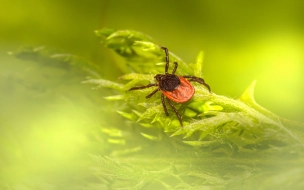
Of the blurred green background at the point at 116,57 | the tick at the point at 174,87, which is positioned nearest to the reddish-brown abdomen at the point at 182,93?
the tick at the point at 174,87

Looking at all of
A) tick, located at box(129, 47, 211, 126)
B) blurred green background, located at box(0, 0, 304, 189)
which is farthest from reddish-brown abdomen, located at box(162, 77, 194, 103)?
blurred green background, located at box(0, 0, 304, 189)

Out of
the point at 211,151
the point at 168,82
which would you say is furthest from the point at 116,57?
the point at 211,151

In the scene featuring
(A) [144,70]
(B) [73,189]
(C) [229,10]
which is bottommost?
(B) [73,189]

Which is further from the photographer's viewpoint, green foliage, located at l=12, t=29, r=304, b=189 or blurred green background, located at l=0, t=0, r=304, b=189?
blurred green background, located at l=0, t=0, r=304, b=189

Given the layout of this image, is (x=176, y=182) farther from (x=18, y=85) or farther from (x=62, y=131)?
(x=18, y=85)

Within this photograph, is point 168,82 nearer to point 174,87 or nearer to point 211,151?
point 174,87

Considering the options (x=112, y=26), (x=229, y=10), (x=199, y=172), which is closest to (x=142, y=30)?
(x=112, y=26)

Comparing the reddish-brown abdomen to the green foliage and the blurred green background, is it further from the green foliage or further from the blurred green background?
the blurred green background
